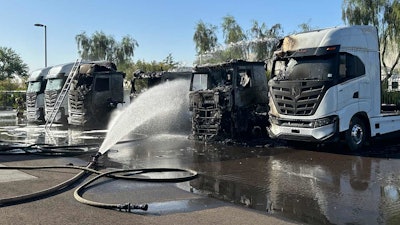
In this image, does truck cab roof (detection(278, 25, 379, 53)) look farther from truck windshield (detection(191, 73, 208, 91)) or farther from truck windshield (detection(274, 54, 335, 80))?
truck windshield (detection(191, 73, 208, 91))

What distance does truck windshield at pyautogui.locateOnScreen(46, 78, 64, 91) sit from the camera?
2352 centimetres

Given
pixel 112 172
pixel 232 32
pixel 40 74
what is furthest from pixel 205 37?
pixel 112 172

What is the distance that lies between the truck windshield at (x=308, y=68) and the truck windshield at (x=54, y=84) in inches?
582

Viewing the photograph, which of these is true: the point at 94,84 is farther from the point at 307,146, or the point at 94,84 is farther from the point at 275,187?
the point at 275,187

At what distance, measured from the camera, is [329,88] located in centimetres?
1066

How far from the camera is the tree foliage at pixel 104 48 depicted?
55094 millimetres

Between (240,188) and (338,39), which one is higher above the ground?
(338,39)

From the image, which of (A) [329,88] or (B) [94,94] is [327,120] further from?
(B) [94,94]

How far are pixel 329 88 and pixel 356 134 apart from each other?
1.72 m

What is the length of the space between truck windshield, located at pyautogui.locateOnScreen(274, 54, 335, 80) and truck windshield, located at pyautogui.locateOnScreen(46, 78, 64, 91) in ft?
48.5

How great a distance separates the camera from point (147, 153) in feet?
40.1

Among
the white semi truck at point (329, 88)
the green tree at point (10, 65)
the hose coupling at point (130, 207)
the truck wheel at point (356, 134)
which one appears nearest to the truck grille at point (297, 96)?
the white semi truck at point (329, 88)

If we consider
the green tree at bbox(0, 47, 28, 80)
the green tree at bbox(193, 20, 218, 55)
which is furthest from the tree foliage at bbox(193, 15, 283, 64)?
the green tree at bbox(0, 47, 28, 80)

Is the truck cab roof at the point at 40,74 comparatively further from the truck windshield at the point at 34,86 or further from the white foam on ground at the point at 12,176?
the white foam on ground at the point at 12,176
